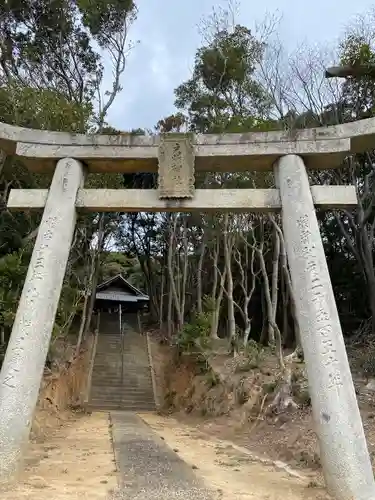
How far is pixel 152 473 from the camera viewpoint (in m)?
6.07

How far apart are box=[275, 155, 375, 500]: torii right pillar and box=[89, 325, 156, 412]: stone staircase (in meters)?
13.6

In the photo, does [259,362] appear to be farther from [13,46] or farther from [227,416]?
[13,46]

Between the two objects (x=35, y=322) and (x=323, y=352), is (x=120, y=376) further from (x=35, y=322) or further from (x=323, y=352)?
(x=323, y=352)

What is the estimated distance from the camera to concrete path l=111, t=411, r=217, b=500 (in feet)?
16.4

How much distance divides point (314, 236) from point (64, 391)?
12.9 m

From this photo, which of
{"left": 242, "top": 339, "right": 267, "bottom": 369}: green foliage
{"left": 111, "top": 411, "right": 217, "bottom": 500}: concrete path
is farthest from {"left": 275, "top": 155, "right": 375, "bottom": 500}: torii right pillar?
{"left": 242, "top": 339, "right": 267, "bottom": 369}: green foliage

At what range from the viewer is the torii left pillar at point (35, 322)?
17.7 feet

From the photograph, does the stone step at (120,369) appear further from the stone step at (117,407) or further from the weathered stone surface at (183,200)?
the weathered stone surface at (183,200)

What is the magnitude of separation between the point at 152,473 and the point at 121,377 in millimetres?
14830

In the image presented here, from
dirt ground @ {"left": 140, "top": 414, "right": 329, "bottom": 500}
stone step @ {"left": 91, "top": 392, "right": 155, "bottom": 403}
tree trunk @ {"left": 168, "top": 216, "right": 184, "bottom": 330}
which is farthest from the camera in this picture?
tree trunk @ {"left": 168, "top": 216, "right": 184, "bottom": 330}

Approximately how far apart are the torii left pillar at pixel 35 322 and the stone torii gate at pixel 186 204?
0.01 meters

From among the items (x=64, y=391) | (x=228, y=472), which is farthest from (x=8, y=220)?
(x=228, y=472)

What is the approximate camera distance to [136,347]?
2427 centimetres

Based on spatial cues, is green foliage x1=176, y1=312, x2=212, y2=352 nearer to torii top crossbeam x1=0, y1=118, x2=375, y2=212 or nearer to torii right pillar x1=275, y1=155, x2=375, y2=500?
torii top crossbeam x1=0, y1=118, x2=375, y2=212
